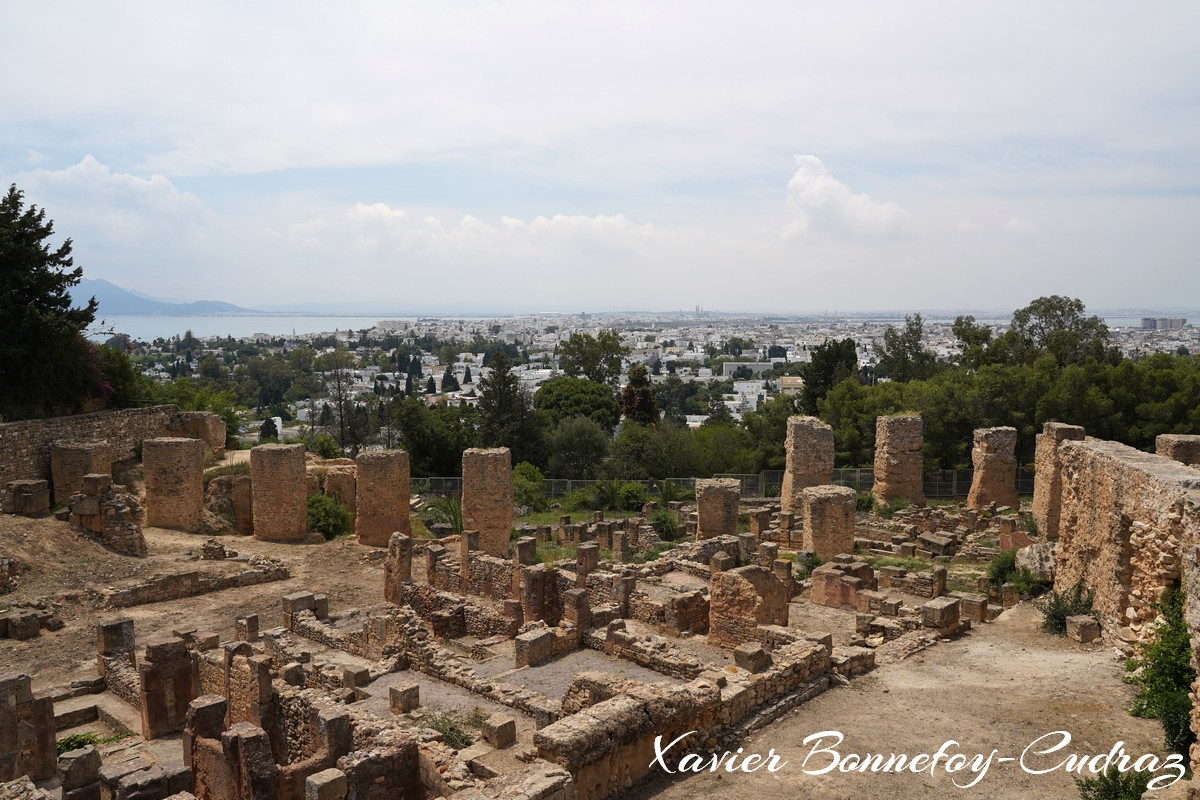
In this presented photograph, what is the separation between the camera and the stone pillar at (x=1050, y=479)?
21.2m

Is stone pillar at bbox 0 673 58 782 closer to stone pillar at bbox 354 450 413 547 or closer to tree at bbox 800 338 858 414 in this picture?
stone pillar at bbox 354 450 413 547

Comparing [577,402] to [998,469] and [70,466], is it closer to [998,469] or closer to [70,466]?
[998,469]

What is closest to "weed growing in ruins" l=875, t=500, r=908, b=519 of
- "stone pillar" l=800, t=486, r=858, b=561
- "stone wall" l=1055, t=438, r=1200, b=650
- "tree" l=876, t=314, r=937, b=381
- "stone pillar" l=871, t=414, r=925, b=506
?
"stone pillar" l=871, t=414, r=925, b=506

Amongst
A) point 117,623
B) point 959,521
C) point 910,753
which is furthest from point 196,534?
point 959,521

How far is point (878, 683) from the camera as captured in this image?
11836 millimetres

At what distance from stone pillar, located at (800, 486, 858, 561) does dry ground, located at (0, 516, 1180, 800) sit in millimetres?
4108

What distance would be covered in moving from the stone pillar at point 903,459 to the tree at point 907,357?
71.3ft

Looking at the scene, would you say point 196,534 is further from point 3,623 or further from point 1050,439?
point 1050,439

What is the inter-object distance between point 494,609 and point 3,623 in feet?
28.4

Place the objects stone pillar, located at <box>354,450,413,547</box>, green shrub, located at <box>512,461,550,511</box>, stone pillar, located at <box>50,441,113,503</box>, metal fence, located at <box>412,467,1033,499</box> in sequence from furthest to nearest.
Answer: green shrub, located at <box>512,461,550,511</box> < metal fence, located at <box>412,467,1033,499</box> < stone pillar, located at <box>354,450,413,547</box> < stone pillar, located at <box>50,441,113,503</box>

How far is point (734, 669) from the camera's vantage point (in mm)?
11422

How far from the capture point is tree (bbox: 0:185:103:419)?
2427 cm

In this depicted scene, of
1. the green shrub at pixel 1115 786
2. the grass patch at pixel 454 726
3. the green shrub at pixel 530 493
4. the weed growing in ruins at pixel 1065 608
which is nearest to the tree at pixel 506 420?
the green shrub at pixel 530 493

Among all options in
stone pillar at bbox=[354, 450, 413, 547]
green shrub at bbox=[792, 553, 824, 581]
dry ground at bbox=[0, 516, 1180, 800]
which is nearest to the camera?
dry ground at bbox=[0, 516, 1180, 800]
